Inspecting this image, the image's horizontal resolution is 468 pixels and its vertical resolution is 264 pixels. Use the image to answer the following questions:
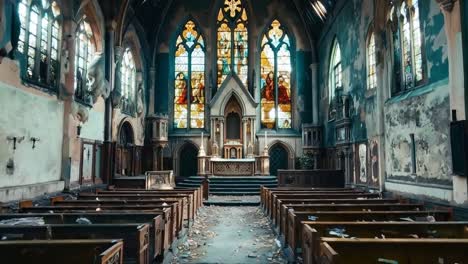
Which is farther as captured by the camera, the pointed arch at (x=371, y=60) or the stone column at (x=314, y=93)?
the stone column at (x=314, y=93)

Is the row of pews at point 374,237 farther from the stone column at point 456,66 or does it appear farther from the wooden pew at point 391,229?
the stone column at point 456,66

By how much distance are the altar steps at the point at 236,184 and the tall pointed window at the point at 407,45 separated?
808cm

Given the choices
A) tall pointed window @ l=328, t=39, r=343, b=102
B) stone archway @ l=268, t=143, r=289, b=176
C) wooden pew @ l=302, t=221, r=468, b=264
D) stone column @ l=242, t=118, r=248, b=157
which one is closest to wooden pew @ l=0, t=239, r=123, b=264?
wooden pew @ l=302, t=221, r=468, b=264

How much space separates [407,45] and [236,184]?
9.94m

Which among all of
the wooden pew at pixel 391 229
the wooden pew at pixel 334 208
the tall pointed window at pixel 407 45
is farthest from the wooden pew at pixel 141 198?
the tall pointed window at pixel 407 45

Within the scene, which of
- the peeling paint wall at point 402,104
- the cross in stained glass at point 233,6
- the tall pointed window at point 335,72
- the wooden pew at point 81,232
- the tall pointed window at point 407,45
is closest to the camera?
the wooden pew at point 81,232

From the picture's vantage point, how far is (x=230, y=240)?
7.78 m

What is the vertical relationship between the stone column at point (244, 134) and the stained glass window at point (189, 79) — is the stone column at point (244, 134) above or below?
below

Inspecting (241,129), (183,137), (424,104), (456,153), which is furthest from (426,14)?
(183,137)

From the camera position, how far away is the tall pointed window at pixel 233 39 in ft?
72.9

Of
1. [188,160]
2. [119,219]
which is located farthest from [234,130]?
[119,219]

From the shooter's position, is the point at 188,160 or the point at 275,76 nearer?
the point at 188,160

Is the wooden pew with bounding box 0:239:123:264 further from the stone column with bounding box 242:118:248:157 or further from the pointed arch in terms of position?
the stone column with bounding box 242:118:248:157

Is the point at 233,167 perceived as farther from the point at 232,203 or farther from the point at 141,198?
the point at 141,198
